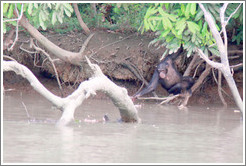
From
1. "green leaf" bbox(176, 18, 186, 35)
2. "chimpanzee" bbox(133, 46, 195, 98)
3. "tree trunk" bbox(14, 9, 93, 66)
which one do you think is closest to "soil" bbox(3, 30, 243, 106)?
"tree trunk" bbox(14, 9, 93, 66)

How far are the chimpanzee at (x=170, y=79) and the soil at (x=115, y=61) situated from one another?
75 cm

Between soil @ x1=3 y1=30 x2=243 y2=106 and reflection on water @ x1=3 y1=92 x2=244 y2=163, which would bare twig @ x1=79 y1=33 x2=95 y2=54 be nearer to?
soil @ x1=3 y1=30 x2=243 y2=106

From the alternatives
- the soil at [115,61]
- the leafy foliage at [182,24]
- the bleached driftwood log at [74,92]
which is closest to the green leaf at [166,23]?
the leafy foliage at [182,24]

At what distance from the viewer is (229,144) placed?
6789mm

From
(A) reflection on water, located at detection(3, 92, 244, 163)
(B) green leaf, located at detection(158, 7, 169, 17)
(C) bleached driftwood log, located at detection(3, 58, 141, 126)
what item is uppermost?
(B) green leaf, located at detection(158, 7, 169, 17)

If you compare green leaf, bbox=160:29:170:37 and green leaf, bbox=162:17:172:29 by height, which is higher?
green leaf, bbox=162:17:172:29

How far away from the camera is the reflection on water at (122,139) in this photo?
5.75 meters

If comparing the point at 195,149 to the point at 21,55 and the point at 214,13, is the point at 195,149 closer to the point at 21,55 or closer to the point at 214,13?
the point at 214,13

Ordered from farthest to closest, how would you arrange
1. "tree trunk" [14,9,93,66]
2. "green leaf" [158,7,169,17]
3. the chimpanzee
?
1. "tree trunk" [14,9,93,66]
2. the chimpanzee
3. "green leaf" [158,7,169,17]

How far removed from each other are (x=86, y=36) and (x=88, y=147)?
7.74 meters

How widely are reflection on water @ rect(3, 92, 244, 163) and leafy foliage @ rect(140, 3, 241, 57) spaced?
4.69 feet

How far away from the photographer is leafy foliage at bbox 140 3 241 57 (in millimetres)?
10344

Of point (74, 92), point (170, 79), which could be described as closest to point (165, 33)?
point (170, 79)

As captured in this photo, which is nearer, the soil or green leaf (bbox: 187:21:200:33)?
green leaf (bbox: 187:21:200:33)
